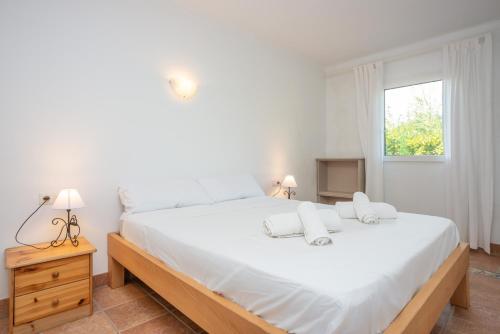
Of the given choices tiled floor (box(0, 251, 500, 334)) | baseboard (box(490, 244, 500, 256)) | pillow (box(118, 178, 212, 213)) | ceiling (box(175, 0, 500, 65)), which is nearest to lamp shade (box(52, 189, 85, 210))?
pillow (box(118, 178, 212, 213))

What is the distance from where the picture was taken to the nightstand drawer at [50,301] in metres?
1.70

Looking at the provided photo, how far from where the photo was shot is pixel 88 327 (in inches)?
71.4

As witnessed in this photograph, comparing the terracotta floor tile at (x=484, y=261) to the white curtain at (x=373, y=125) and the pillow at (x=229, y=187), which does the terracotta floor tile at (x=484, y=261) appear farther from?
the pillow at (x=229, y=187)

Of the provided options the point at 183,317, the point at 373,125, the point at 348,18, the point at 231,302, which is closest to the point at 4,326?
the point at 183,317

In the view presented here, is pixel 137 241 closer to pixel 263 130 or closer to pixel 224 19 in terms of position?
pixel 263 130

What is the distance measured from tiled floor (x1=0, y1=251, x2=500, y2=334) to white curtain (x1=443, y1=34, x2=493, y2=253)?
3.46 feet

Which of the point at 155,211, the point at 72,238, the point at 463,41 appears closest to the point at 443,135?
the point at 463,41

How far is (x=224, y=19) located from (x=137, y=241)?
2.46 metres

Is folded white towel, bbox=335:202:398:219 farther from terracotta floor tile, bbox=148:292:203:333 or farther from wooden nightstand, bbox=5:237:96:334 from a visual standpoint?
wooden nightstand, bbox=5:237:96:334

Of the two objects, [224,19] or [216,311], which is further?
[224,19]

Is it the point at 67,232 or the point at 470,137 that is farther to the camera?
the point at 470,137

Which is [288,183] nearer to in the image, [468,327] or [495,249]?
[468,327]

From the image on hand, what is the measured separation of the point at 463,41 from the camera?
3303 millimetres

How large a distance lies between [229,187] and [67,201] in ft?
4.82
